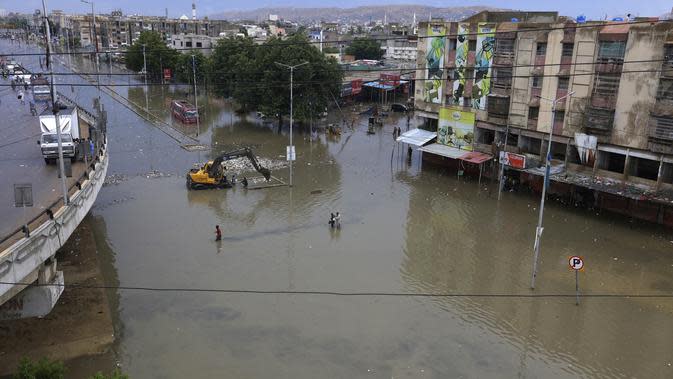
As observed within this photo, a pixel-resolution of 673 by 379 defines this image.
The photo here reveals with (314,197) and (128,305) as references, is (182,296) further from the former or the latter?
(314,197)

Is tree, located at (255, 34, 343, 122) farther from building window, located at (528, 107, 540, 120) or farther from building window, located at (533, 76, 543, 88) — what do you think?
building window, located at (533, 76, 543, 88)

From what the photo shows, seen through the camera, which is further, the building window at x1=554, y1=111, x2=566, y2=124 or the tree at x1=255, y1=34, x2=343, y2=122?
the tree at x1=255, y1=34, x2=343, y2=122

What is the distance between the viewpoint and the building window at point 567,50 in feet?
102

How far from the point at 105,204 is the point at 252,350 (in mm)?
17498

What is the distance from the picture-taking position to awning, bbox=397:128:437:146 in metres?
39.3

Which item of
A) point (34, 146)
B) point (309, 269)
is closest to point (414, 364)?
point (309, 269)

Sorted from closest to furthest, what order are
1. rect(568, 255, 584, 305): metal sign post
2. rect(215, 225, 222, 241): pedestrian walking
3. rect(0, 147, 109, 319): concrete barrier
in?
rect(0, 147, 109, 319): concrete barrier
rect(568, 255, 584, 305): metal sign post
rect(215, 225, 222, 241): pedestrian walking

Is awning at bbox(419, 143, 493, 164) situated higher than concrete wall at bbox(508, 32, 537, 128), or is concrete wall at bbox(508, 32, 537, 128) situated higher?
concrete wall at bbox(508, 32, 537, 128)

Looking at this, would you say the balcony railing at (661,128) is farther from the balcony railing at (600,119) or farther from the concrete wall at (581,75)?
the concrete wall at (581,75)

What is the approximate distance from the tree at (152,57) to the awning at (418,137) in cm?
5462

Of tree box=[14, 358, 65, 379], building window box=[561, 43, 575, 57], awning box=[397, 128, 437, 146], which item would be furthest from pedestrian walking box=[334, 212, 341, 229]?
tree box=[14, 358, 65, 379]

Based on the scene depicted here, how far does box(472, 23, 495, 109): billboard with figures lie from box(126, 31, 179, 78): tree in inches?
2337

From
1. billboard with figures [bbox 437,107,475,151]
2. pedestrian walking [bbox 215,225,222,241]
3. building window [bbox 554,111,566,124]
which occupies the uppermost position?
building window [bbox 554,111,566,124]

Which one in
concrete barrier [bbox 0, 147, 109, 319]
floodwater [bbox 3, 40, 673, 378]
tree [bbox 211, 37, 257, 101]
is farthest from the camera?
tree [bbox 211, 37, 257, 101]
